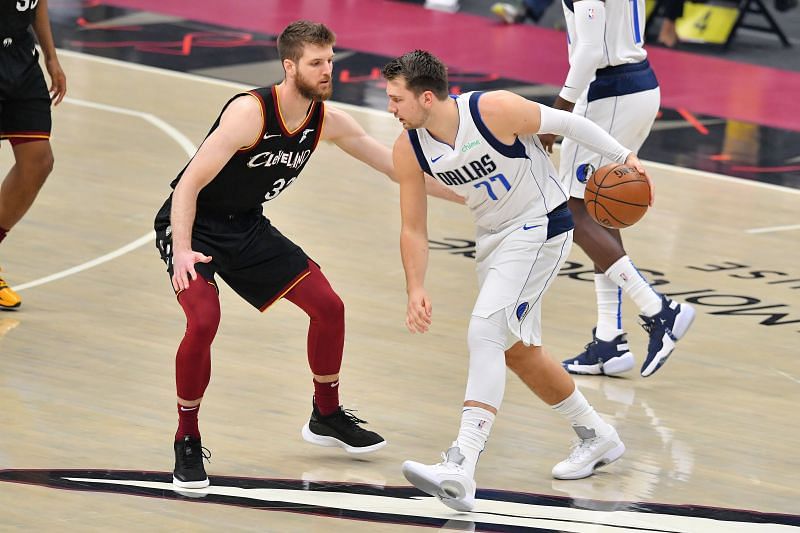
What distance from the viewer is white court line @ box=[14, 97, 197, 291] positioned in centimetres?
834

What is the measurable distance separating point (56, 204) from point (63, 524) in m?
4.92

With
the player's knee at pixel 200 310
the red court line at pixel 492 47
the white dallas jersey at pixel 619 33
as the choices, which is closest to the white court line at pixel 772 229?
the white dallas jersey at pixel 619 33

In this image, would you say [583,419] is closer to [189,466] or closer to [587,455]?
[587,455]

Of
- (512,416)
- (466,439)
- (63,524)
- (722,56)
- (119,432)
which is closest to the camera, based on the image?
(63,524)

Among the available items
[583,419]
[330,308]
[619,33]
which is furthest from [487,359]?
[619,33]

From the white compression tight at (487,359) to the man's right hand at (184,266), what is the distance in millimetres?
1065

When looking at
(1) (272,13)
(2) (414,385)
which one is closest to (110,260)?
(2) (414,385)

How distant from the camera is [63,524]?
514 centimetres

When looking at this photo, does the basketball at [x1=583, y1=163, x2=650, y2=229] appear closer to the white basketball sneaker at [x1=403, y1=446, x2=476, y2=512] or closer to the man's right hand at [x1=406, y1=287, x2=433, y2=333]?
the man's right hand at [x1=406, y1=287, x2=433, y2=333]

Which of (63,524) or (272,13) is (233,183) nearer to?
(63,524)

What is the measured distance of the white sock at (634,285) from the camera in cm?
723

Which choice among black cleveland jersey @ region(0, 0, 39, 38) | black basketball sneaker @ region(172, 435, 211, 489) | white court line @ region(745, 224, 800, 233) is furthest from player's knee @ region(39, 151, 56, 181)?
white court line @ region(745, 224, 800, 233)

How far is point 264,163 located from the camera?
5.79m

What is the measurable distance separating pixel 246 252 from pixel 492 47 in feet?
36.9
